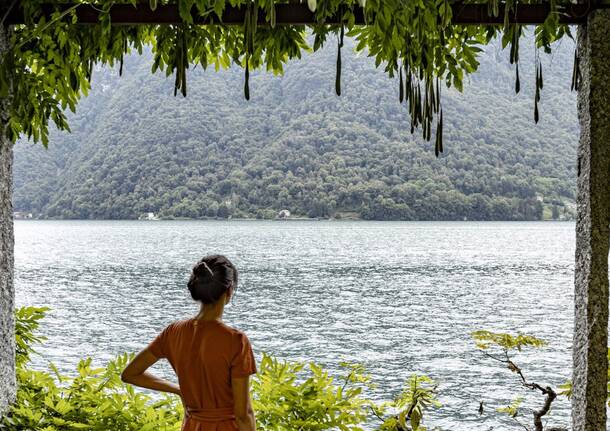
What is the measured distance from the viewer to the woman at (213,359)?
2188mm

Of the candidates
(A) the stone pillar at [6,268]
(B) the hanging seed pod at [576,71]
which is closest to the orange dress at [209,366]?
(A) the stone pillar at [6,268]

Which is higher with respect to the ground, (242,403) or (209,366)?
(209,366)

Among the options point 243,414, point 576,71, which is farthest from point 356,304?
point 243,414

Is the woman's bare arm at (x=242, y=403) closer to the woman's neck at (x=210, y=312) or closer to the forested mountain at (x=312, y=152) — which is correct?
the woman's neck at (x=210, y=312)

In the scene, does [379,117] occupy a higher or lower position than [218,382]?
higher

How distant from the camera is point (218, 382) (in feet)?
7.23

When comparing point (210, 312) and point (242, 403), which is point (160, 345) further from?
point (242, 403)

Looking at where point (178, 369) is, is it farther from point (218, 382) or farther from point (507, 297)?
point (507, 297)

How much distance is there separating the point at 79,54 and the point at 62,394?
1.77 m

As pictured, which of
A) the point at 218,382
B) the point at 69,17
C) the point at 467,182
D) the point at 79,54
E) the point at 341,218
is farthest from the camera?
the point at 341,218

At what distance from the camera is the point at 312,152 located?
10238 centimetres

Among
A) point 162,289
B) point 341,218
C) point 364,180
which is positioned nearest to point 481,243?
point 364,180

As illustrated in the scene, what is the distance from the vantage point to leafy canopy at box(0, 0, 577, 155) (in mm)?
3014

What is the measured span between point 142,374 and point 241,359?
397mm
